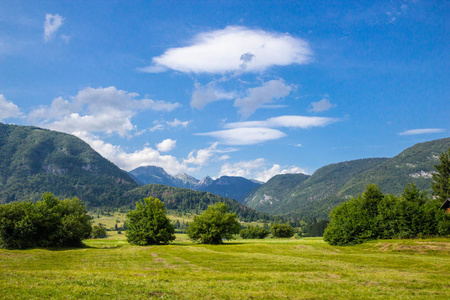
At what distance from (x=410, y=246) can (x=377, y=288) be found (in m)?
40.7

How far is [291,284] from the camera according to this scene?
23516 millimetres

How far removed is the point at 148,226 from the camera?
80.4 meters

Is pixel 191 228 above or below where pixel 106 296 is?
below

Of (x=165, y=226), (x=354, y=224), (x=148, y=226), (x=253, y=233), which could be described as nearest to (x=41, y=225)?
(x=148, y=226)

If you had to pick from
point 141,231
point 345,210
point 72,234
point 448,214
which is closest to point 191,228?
point 141,231

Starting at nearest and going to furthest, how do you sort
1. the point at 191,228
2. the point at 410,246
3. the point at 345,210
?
the point at 410,246 → the point at 345,210 → the point at 191,228

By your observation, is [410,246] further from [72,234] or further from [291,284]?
[72,234]

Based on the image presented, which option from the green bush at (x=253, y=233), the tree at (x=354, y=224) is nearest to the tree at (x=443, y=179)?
the tree at (x=354, y=224)

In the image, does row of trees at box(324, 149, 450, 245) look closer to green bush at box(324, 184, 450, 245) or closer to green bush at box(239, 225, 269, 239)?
green bush at box(324, 184, 450, 245)

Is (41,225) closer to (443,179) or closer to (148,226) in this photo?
(148,226)

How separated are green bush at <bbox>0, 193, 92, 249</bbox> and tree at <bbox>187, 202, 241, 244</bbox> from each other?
103 feet

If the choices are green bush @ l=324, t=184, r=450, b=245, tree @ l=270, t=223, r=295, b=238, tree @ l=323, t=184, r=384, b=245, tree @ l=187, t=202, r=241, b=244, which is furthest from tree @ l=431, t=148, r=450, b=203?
tree @ l=270, t=223, r=295, b=238

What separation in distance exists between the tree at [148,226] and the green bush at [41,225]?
11.8 meters

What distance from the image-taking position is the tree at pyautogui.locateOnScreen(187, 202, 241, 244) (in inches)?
3506
